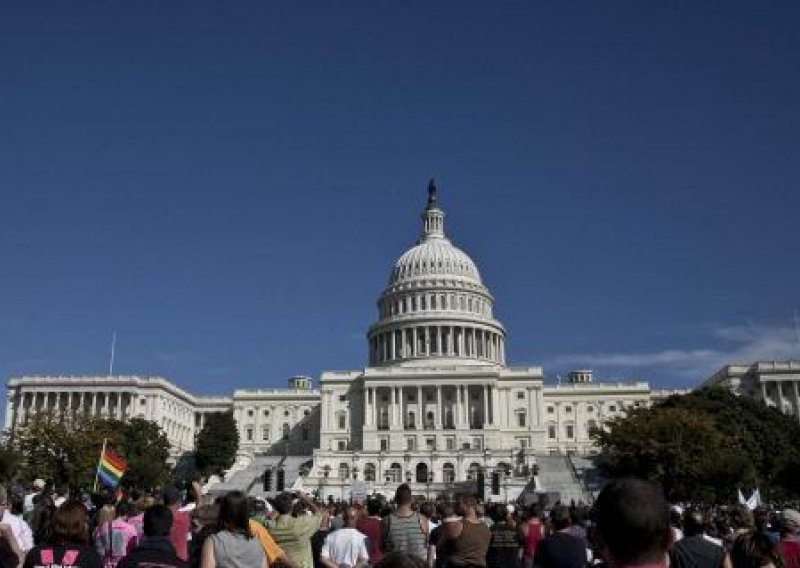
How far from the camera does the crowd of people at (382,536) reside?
4699 mm

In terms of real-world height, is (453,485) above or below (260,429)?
below

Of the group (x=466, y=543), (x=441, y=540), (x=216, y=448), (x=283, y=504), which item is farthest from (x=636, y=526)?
(x=216, y=448)

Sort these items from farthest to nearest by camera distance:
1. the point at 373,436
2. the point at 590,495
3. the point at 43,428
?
the point at 373,436 < the point at 590,495 < the point at 43,428

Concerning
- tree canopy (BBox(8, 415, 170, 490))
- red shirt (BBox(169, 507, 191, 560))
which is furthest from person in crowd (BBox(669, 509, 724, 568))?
tree canopy (BBox(8, 415, 170, 490))

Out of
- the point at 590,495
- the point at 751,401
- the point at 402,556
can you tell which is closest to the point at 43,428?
the point at 590,495

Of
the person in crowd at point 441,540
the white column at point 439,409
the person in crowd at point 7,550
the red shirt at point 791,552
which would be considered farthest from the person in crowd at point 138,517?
the white column at point 439,409

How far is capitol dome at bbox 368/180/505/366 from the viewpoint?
466 feet

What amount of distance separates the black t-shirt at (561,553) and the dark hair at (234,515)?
15.5 ft

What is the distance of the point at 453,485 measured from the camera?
103000 millimetres

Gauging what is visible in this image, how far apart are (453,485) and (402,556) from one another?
100842 millimetres

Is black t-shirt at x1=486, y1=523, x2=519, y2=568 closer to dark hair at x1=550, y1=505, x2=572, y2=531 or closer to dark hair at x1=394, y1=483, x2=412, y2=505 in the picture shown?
dark hair at x1=550, y1=505, x2=572, y2=531

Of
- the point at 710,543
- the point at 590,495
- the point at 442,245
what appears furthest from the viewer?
the point at 442,245

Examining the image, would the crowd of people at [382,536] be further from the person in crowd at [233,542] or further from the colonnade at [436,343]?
the colonnade at [436,343]

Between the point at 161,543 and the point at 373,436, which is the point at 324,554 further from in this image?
the point at 373,436
